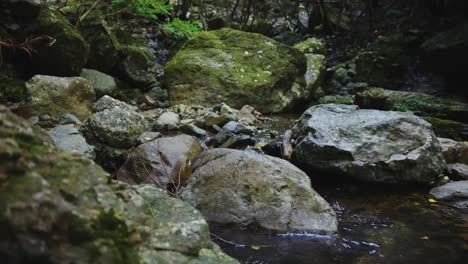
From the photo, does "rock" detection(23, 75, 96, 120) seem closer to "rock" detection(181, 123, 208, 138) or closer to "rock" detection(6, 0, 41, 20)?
"rock" detection(6, 0, 41, 20)

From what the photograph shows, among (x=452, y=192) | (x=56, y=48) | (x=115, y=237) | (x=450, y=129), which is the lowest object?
(x=56, y=48)

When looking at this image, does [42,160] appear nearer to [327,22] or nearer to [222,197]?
[222,197]

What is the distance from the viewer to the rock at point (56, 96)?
18.7 feet

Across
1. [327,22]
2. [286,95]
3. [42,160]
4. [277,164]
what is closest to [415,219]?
[277,164]

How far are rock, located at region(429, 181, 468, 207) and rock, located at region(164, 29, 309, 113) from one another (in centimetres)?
365

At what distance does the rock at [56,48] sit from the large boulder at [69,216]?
5.33 m

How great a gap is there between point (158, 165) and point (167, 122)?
187cm

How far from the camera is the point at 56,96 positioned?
5793 millimetres

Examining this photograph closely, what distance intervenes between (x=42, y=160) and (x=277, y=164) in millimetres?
2808

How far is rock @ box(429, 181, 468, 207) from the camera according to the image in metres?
4.43

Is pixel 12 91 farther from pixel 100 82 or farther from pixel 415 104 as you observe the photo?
pixel 415 104

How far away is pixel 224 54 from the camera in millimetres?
8164

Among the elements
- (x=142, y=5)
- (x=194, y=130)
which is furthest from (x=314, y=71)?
(x=194, y=130)

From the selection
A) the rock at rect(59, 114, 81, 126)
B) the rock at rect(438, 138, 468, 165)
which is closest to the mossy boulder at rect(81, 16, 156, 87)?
the rock at rect(59, 114, 81, 126)
